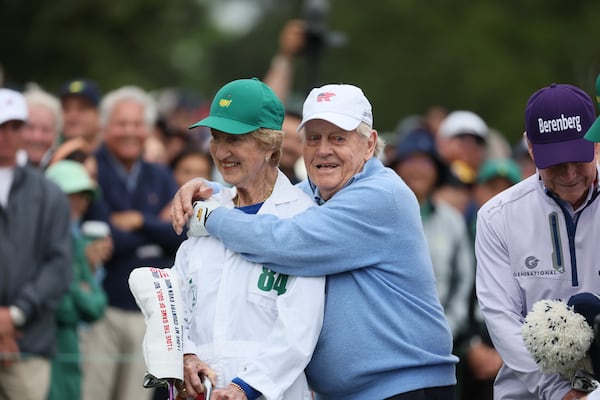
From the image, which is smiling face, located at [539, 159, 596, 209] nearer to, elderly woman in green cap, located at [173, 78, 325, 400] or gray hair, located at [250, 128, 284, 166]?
elderly woman in green cap, located at [173, 78, 325, 400]

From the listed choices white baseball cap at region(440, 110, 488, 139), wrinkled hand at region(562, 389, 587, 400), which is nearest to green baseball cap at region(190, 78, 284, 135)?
wrinkled hand at region(562, 389, 587, 400)

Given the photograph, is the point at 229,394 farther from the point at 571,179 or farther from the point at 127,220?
the point at 127,220

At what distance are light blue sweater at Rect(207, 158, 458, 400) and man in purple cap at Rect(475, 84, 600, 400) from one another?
15.4 inches

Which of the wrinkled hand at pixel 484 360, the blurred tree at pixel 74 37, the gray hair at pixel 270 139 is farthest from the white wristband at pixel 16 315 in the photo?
the blurred tree at pixel 74 37

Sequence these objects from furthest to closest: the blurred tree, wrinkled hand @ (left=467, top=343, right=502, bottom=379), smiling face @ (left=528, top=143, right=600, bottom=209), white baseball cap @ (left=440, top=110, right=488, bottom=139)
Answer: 1. the blurred tree
2. white baseball cap @ (left=440, top=110, right=488, bottom=139)
3. wrinkled hand @ (left=467, top=343, right=502, bottom=379)
4. smiling face @ (left=528, top=143, right=600, bottom=209)

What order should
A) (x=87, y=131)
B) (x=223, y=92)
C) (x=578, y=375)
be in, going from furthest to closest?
(x=87, y=131)
(x=223, y=92)
(x=578, y=375)

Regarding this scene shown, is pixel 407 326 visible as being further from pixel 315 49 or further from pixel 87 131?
pixel 315 49

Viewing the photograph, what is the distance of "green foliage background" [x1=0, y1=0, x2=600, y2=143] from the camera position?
23.0 m

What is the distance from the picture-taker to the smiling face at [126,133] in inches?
387

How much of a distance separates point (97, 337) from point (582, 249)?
16.4 feet

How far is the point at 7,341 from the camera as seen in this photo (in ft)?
27.7

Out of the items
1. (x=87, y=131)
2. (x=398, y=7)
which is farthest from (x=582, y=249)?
(x=398, y=7)

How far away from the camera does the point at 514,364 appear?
5617 mm

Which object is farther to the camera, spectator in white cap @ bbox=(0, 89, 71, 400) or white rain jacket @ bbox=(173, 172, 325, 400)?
spectator in white cap @ bbox=(0, 89, 71, 400)
